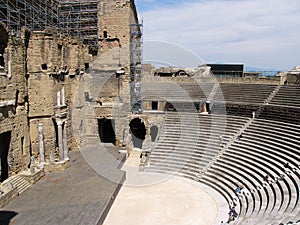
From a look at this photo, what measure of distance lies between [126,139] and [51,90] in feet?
19.9

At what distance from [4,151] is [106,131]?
1023cm

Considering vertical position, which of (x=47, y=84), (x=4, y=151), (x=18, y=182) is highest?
(x=47, y=84)

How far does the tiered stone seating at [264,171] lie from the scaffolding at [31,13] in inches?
509

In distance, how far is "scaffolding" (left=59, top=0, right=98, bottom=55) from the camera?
23.6 meters

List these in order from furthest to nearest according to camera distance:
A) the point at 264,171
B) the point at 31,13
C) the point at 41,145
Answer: the point at 31,13 < the point at 41,145 < the point at 264,171

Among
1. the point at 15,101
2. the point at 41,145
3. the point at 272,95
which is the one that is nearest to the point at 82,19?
the point at 15,101

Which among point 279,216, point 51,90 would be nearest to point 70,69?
point 51,90

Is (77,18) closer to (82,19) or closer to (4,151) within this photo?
(82,19)

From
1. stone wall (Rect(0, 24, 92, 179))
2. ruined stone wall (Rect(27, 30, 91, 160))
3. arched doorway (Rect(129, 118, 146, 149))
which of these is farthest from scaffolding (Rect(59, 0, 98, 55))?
arched doorway (Rect(129, 118, 146, 149))

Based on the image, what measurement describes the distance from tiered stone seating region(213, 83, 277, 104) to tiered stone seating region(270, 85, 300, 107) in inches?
27.6

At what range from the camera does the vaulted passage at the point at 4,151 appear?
47.0ft

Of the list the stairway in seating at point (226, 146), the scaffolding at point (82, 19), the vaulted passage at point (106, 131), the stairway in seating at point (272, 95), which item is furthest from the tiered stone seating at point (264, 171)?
the scaffolding at point (82, 19)

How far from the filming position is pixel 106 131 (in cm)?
2428

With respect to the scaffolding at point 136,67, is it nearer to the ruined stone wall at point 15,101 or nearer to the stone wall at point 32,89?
the stone wall at point 32,89
